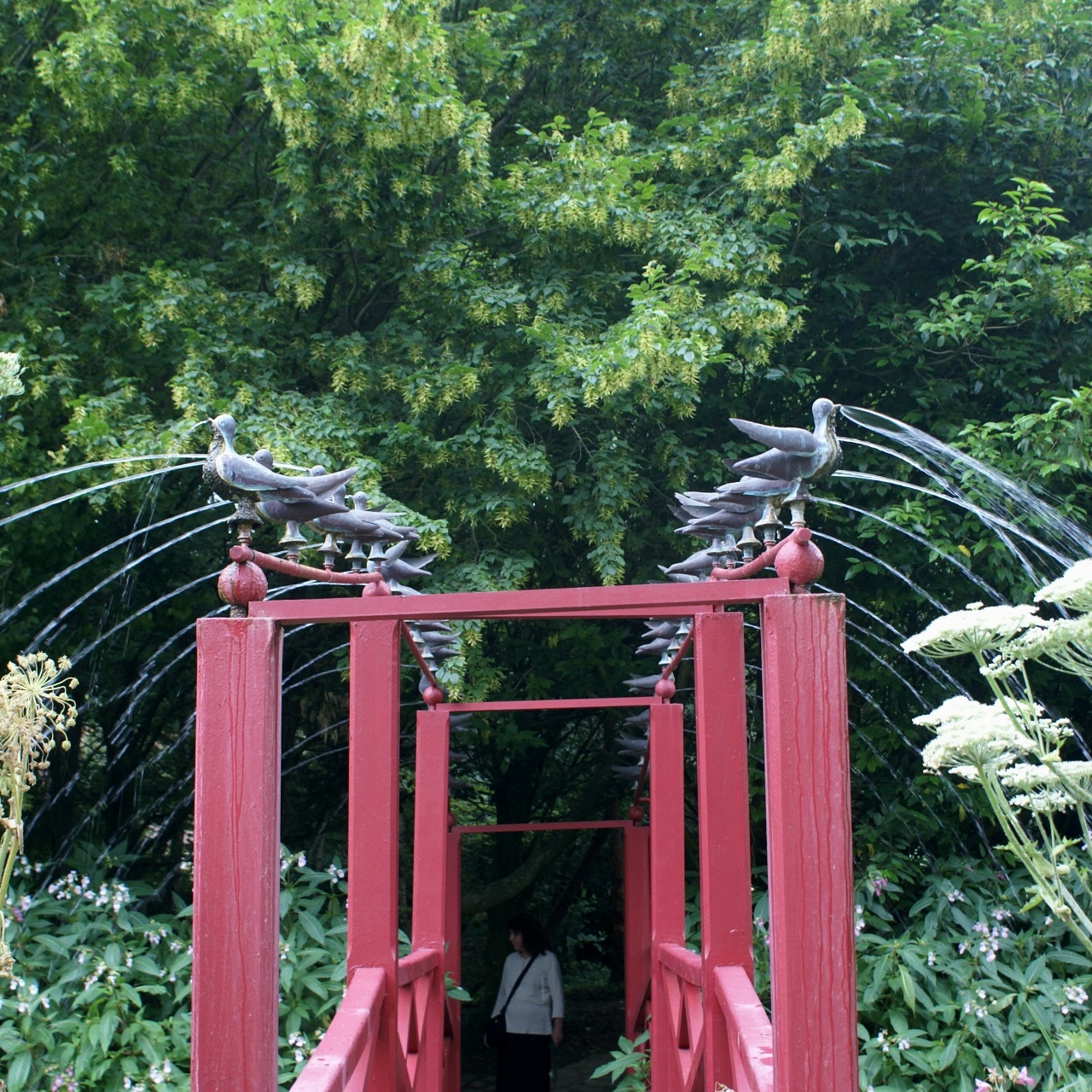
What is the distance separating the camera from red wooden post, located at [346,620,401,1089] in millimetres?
2877

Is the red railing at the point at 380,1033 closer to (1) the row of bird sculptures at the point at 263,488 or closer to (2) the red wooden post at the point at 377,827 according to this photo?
(2) the red wooden post at the point at 377,827

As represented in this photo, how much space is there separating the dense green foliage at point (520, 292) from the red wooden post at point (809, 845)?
369cm

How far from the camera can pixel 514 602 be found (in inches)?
98.3

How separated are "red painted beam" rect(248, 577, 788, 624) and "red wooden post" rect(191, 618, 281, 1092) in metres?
0.14

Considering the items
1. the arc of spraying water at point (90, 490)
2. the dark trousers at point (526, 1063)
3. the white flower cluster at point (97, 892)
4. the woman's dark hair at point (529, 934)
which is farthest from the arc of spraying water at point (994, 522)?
the white flower cluster at point (97, 892)

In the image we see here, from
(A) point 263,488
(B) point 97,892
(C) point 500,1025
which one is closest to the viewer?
(A) point 263,488

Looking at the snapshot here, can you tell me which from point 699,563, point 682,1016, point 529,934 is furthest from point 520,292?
point 682,1016

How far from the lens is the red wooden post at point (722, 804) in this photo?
2.81 meters

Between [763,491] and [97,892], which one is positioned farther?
[97,892]

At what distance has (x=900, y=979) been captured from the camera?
17.0 ft

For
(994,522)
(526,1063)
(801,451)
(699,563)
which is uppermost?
(994,522)

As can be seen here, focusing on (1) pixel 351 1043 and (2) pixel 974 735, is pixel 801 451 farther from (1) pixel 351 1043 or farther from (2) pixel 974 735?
(1) pixel 351 1043

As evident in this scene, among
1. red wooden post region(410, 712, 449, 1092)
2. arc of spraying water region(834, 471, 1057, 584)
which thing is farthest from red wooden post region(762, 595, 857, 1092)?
red wooden post region(410, 712, 449, 1092)

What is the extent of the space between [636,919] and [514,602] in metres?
4.57
